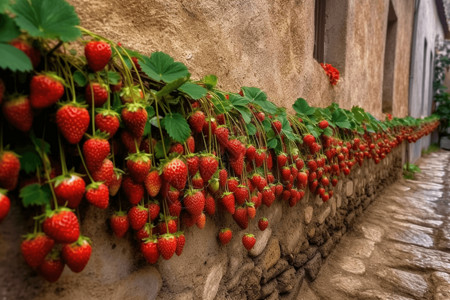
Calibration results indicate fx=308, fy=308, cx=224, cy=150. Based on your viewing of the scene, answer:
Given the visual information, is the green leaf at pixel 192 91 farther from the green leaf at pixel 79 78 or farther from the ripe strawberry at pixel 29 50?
the ripe strawberry at pixel 29 50

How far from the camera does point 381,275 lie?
2301 mm

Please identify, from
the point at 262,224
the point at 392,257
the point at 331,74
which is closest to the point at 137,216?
the point at 262,224

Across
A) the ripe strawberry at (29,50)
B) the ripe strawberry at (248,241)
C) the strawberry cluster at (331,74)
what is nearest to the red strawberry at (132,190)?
the ripe strawberry at (29,50)

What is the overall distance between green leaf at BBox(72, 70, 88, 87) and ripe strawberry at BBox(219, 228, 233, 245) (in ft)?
2.72

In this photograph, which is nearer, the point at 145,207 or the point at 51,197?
the point at 51,197

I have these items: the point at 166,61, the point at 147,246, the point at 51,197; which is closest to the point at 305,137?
the point at 166,61

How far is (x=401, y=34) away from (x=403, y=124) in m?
2.00

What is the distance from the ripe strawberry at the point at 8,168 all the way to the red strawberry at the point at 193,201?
51 centimetres

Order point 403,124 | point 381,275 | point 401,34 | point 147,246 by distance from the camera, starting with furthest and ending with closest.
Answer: point 401,34, point 403,124, point 381,275, point 147,246

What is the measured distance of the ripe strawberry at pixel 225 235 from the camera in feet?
4.24

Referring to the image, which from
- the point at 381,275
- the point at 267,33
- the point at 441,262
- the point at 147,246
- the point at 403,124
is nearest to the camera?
the point at 147,246

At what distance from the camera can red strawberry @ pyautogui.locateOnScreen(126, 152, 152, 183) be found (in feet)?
2.61

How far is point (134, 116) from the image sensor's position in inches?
29.9

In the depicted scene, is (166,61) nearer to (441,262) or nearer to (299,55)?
(299,55)
